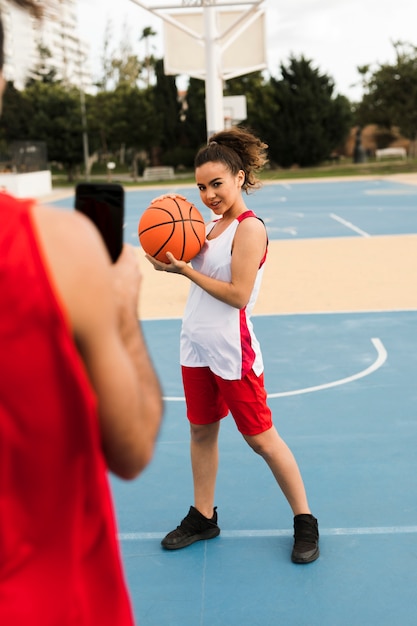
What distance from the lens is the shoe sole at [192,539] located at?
3.83 meters

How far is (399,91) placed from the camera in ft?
150

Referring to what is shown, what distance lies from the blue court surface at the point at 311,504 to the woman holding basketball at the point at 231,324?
0.71ft

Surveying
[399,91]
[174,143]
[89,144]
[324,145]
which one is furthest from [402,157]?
[89,144]

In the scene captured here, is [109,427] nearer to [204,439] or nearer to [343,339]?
[204,439]

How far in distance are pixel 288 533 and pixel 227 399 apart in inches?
33.5

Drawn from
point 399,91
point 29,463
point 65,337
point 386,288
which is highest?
point 399,91

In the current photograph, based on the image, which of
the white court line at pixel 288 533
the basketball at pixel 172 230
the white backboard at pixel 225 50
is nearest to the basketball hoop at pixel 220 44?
the white backboard at pixel 225 50

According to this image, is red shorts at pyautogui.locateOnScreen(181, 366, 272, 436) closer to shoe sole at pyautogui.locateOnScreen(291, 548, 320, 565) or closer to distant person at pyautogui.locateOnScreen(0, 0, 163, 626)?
shoe sole at pyautogui.locateOnScreen(291, 548, 320, 565)

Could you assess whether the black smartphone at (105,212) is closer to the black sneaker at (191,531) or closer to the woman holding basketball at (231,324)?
the woman holding basketball at (231,324)

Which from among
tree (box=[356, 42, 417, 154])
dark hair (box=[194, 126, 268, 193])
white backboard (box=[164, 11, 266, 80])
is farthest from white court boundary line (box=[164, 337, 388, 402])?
tree (box=[356, 42, 417, 154])

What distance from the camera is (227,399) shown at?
12.0ft

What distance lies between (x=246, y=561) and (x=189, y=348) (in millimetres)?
1073

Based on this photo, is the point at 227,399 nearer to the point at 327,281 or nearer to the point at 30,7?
the point at 30,7

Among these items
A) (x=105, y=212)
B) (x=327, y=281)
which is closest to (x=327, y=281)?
(x=327, y=281)
